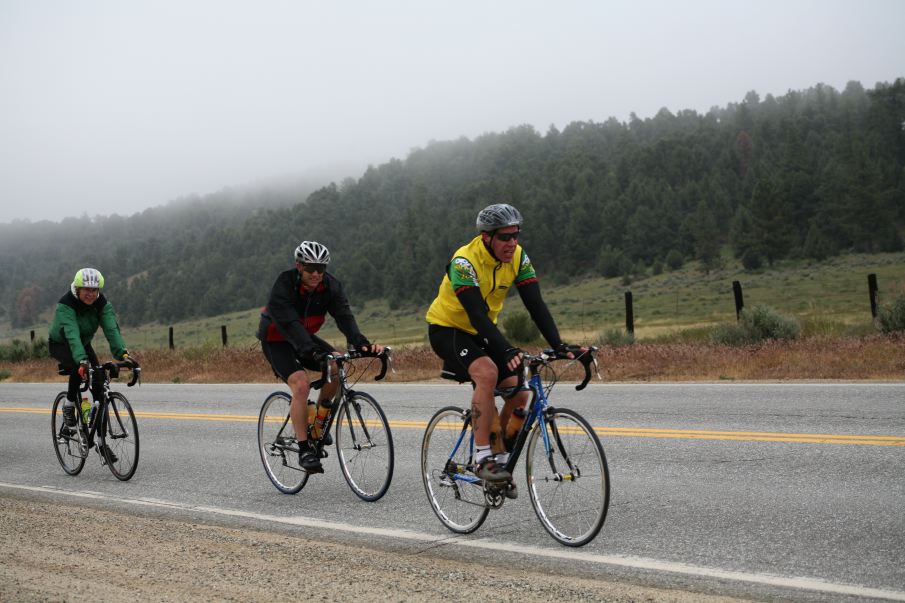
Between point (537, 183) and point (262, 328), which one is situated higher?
point (537, 183)

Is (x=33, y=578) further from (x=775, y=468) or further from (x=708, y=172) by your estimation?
(x=708, y=172)

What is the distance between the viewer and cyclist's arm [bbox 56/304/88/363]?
912 centimetres

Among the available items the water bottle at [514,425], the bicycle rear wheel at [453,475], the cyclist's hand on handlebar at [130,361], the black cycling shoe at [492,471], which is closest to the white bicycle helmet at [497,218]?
the water bottle at [514,425]

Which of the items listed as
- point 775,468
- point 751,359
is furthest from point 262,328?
point 751,359

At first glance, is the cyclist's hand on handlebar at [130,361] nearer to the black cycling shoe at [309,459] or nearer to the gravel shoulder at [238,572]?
the black cycling shoe at [309,459]

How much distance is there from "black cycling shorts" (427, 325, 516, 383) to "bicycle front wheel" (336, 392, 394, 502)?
4.30 feet

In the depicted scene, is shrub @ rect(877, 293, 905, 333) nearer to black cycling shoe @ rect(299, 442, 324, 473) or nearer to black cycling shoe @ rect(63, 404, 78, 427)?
black cycling shoe @ rect(299, 442, 324, 473)

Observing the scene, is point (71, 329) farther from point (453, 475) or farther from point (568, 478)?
point (568, 478)

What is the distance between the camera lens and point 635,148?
15025 centimetres

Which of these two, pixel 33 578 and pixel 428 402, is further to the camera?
pixel 428 402

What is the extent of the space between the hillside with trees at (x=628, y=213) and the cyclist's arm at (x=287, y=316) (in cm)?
9627

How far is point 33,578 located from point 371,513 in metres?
2.47

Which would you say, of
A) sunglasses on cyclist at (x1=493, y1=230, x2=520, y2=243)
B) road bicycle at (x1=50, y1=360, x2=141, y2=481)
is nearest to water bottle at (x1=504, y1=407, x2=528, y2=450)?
sunglasses on cyclist at (x1=493, y1=230, x2=520, y2=243)

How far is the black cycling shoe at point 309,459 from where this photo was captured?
301 inches
